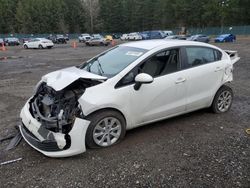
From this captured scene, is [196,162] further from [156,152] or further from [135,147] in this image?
[135,147]

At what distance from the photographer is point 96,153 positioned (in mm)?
4203

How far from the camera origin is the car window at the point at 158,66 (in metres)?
4.46

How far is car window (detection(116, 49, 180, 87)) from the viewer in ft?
14.6

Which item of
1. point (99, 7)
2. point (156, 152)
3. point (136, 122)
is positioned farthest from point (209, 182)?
point (99, 7)

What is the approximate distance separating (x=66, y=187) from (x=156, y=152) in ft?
4.81

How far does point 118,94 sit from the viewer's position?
427 centimetres

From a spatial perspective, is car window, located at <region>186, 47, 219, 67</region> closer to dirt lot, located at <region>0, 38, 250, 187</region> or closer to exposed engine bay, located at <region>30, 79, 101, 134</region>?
dirt lot, located at <region>0, 38, 250, 187</region>

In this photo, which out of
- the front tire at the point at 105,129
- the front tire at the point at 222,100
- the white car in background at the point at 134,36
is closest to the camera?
the front tire at the point at 105,129

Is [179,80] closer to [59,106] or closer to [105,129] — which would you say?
[105,129]

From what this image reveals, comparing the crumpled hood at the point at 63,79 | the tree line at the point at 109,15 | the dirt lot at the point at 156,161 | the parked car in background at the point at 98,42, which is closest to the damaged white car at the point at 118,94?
the crumpled hood at the point at 63,79

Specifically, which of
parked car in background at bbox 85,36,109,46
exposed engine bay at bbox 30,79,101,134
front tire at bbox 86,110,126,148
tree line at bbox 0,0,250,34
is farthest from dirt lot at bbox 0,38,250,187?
tree line at bbox 0,0,250,34

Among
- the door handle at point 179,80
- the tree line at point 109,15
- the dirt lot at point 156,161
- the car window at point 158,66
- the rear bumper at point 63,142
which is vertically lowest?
the dirt lot at point 156,161

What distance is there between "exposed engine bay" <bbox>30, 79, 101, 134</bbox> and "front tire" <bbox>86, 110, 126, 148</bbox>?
0.86ft

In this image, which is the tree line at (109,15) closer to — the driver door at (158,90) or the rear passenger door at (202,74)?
the rear passenger door at (202,74)
